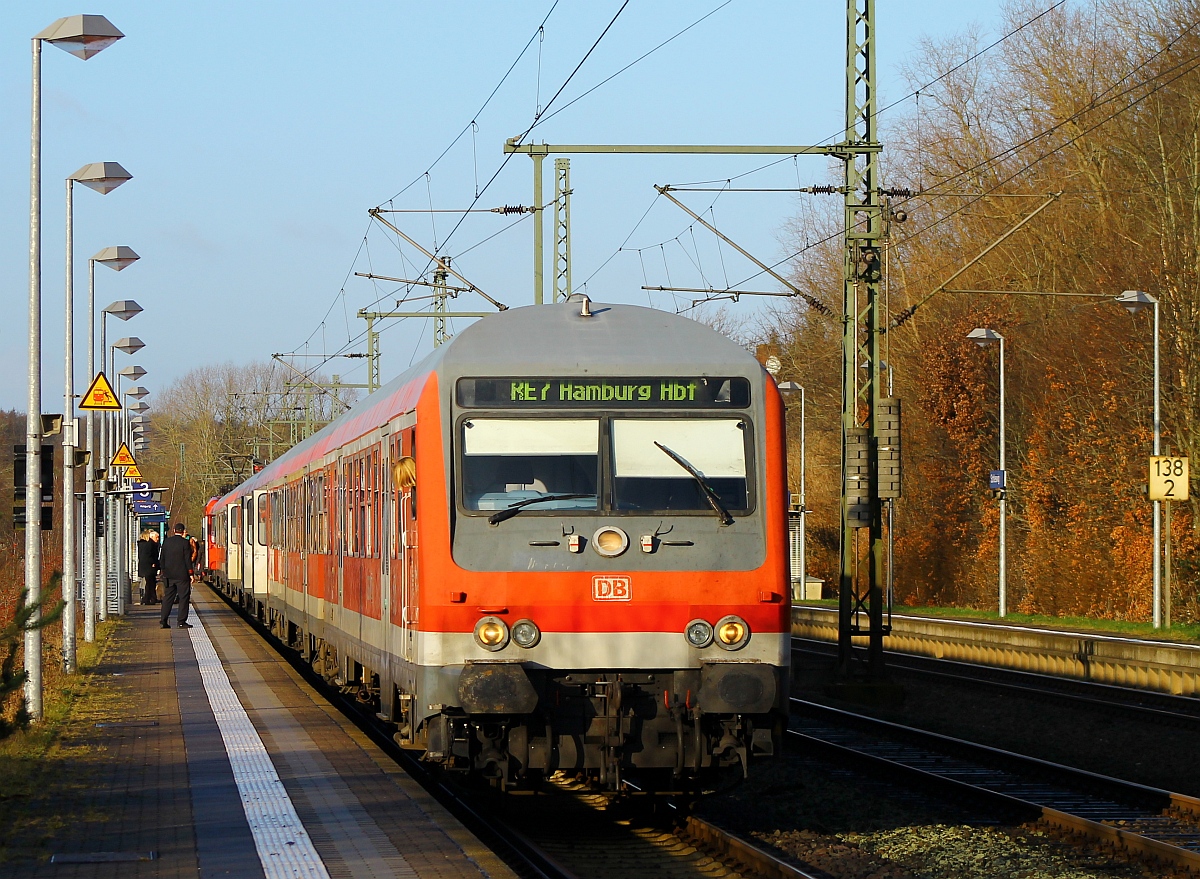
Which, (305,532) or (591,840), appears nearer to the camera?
(591,840)

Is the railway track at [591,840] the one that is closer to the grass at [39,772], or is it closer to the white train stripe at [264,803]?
the white train stripe at [264,803]

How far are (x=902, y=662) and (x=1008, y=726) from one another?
7.47m

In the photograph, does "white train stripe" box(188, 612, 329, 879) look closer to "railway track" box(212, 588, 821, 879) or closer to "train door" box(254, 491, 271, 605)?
"railway track" box(212, 588, 821, 879)

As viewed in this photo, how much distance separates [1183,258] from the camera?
33875 mm

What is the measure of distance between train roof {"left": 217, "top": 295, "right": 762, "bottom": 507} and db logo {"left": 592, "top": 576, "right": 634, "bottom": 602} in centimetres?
126

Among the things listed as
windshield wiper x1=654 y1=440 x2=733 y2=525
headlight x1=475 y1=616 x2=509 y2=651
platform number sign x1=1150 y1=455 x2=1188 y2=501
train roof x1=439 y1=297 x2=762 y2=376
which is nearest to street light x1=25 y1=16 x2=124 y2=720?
train roof x1=439 y1=297 x2=762 y2=376

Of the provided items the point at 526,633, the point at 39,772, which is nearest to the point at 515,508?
the point at 526,633

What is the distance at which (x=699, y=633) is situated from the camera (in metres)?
9.64

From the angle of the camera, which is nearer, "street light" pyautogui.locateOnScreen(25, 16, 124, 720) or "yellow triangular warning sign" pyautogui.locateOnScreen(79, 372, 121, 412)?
"street light" pyautogui.locateOnScreen(25, 16, 124, 720)

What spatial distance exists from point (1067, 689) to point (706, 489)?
38.5 feet

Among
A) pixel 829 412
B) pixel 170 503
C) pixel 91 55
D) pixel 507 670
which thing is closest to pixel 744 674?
pixel 507 670

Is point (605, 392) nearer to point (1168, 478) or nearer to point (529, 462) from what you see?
point (529, 462)

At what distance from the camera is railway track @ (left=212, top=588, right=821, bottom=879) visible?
9086mm

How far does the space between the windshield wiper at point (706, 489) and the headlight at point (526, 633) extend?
1.27 meters
